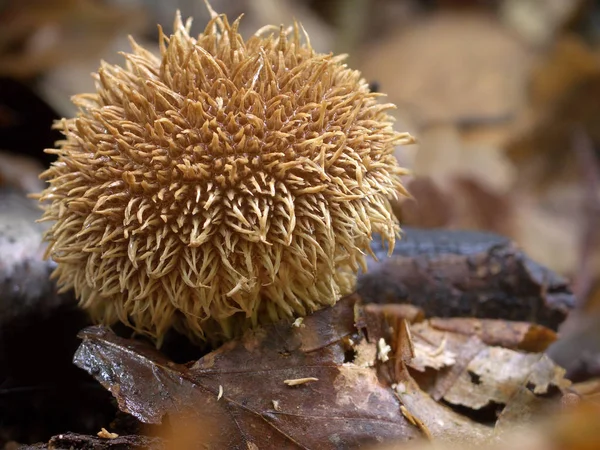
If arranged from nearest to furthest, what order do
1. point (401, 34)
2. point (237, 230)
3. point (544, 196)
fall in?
point (237, 230) < point (544, 196) < point (401, 34)

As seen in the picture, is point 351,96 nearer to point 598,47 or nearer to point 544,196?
point 544,196

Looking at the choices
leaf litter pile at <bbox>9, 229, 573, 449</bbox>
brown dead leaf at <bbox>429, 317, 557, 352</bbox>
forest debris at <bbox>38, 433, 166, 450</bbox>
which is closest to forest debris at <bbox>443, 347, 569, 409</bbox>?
leaf litter pile at <bbox>9, 229, 573, 449</bbox>

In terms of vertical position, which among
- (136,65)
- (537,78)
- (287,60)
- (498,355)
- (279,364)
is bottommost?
(279,364)

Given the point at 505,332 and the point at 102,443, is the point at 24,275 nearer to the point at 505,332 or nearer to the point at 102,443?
the point at 102,443

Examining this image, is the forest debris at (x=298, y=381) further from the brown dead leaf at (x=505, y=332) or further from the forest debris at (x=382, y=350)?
the brown dead leaf at (x=505, y=332)

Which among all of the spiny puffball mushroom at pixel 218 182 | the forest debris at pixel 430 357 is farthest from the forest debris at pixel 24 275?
the forest debris at pixel 430 357

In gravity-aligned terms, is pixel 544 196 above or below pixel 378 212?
above

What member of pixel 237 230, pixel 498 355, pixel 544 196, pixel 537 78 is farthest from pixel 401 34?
pixel 237 230

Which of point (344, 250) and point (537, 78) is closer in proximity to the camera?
point (344, 250)

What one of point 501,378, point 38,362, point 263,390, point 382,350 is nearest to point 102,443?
point 263,390
